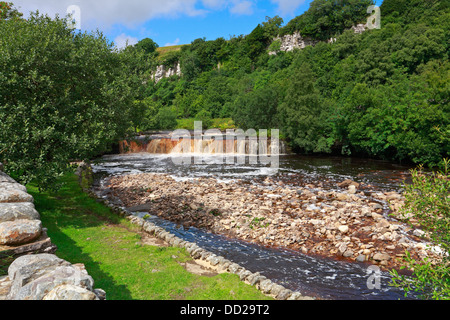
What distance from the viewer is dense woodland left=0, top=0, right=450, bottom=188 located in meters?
11.8

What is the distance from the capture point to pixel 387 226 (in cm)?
1333

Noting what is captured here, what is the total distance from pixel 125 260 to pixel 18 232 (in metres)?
3.95

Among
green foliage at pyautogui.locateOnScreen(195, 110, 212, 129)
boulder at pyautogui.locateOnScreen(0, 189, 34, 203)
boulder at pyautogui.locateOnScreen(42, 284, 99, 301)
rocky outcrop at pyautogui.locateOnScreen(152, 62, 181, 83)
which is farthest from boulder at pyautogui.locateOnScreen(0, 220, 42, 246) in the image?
rocky outcrop at pyautogui.locateOnScreen(152, 62, 181, 83)

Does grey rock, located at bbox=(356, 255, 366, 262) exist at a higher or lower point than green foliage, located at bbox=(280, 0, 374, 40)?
lower

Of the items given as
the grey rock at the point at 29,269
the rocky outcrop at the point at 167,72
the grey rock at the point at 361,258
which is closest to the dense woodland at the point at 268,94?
the grey rock at the point at 361,258

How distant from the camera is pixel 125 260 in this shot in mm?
9617

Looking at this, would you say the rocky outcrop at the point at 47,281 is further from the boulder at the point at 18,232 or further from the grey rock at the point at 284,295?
the grey rock at the point at 284,295

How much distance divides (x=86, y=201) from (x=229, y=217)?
9.31 m

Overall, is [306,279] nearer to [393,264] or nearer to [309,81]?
[393,264]

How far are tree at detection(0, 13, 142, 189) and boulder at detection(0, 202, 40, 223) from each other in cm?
492

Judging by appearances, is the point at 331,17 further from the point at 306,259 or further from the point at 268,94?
the point at 306,259

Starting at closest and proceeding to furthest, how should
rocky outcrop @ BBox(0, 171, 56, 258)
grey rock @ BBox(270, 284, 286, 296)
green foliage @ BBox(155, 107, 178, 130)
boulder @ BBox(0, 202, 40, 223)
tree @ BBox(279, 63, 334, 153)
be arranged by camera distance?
rocky outcrop @ BBox(0, 171, 56, 258), boulder @ BBox(0, 202, 40, 223), grey rock @ BBox(270, 284, 286, 296), tree @ BBox(279, 63, 334, 153), green foliage @ BBox(155, 107, 178, 130)

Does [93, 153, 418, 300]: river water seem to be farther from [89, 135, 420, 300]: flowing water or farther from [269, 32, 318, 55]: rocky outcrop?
[269, 32, 318, 55]: rocky outcrop

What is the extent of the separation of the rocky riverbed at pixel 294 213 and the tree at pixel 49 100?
6.66 m
